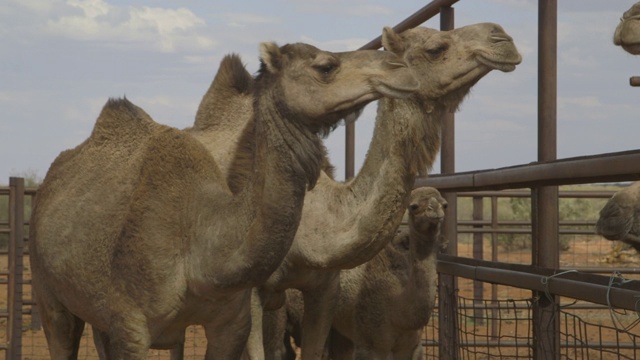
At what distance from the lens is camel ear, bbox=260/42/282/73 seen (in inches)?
176

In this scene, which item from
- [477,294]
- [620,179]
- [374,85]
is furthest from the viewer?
[477,294]

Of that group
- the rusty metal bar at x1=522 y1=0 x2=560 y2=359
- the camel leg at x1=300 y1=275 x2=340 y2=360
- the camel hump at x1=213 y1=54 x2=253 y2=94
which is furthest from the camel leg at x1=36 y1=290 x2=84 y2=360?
the rusty metal bar at x1=522 y1=0 x2=560 y2=359

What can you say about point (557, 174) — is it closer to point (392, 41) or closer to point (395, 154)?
point (395, 154)

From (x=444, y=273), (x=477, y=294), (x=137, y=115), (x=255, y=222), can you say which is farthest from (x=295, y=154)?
(x=477, y=294)

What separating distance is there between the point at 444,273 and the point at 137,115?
7.15ft

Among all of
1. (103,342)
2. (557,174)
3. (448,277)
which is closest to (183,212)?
(103,342)

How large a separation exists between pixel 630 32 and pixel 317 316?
310 cm

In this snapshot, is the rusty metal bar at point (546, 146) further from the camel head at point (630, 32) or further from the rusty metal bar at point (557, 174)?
the camel head at point (630, 32)

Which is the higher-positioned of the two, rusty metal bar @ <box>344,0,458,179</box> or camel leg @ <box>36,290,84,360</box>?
rusty metal bar @ <box>344,0,458,179</box>

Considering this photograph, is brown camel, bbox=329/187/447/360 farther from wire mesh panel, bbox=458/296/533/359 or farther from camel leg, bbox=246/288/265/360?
camel leg, bbox=246/288/265/360

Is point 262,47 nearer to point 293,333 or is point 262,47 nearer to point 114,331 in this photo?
point 114,331

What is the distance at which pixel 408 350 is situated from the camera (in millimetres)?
7340

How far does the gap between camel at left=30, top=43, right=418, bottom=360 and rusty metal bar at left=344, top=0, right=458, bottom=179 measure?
803 mm

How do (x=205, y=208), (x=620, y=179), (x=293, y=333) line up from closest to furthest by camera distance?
(x=620, y=179) → (x=205, y=208) → (x=293, y=333)
